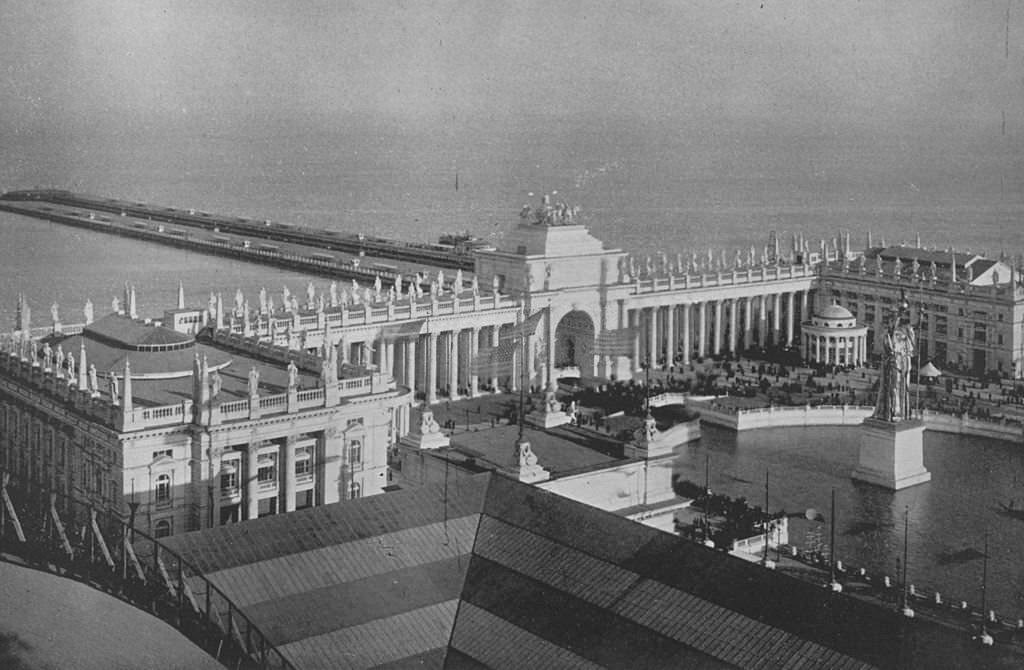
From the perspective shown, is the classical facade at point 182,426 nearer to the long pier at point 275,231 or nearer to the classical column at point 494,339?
the classical column at point 494,339

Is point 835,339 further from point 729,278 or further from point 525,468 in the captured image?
point 525,468

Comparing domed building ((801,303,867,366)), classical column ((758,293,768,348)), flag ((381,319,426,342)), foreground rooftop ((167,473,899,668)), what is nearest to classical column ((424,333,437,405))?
flag ((381,319,426,342))

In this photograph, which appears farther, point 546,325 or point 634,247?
point 634,247

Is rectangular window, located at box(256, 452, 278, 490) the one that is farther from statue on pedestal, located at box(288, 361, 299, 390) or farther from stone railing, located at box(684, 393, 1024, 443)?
stone railing, located at box(684, 393, 1024, 443)

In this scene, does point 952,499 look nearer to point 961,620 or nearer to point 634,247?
point 961,620

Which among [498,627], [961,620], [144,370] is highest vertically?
[144,370]

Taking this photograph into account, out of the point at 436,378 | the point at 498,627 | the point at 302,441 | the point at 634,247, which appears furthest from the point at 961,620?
the point at 634,247

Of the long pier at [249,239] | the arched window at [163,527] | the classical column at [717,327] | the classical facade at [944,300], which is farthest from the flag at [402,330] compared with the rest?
the long pier at [249,239]
